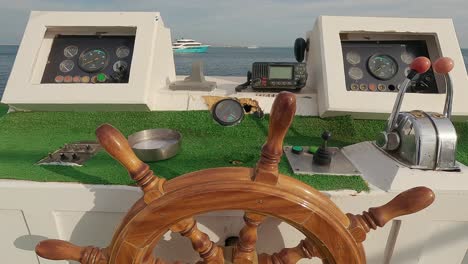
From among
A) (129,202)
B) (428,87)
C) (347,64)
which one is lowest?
(129,202)

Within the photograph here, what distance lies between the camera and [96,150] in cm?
124

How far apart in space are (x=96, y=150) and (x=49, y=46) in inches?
38.7

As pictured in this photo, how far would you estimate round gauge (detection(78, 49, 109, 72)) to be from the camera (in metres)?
1.74

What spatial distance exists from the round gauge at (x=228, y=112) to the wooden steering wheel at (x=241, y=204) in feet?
2.44

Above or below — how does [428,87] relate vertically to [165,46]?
below

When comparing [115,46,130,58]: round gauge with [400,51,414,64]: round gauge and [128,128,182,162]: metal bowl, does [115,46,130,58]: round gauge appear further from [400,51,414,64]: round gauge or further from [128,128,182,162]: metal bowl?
[400,51,414,64]: round gauge

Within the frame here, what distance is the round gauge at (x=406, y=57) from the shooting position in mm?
1679

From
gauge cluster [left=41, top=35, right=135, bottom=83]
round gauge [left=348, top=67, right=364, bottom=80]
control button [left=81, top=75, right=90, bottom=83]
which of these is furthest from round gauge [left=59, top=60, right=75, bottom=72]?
round gauge [left=348, top=67, right=364, bottom=80]

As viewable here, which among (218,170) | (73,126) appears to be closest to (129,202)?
(218,170)

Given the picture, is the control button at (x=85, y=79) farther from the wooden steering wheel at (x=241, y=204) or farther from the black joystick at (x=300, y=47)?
the black joystick at (x=300, y=47)

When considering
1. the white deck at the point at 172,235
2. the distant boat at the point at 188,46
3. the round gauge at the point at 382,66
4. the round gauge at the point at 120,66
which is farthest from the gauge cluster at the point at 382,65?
the distant boat at the point at 188,46

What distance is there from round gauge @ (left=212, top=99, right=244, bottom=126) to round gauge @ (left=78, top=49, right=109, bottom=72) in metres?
0.80

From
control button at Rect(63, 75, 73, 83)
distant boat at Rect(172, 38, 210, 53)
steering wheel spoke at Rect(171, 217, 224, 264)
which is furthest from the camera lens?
distant boat at Rect(172, 38, 210, 53)

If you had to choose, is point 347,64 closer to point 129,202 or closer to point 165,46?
point 165,46
